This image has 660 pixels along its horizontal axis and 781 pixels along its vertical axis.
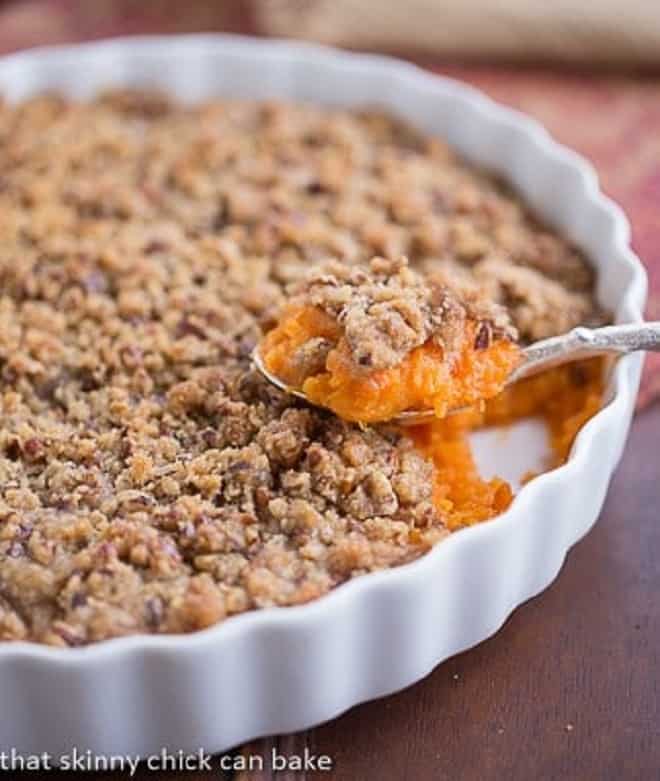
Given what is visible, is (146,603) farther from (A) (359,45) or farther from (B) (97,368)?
(A) (359,45)

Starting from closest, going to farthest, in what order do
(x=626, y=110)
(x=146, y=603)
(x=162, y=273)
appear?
1. (x=146, y=603)
2. (x=162, y=273)
3. (x=626, y=110)

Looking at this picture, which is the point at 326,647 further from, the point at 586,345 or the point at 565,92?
the point at 565,92

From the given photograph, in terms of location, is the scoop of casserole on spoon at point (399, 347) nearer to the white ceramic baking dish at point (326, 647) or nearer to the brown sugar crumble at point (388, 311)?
the brown sugar crumble at point (388, 311)

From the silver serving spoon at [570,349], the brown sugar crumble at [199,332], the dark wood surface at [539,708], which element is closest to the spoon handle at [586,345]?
the silver serving spoon at [570,349]

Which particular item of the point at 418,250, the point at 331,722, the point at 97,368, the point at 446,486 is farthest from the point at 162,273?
the point at 331,722

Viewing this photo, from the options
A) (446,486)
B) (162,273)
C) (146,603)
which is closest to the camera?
(146,603)

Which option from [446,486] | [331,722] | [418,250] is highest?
[418,250]

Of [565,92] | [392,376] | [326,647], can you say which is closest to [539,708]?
[326,647]
